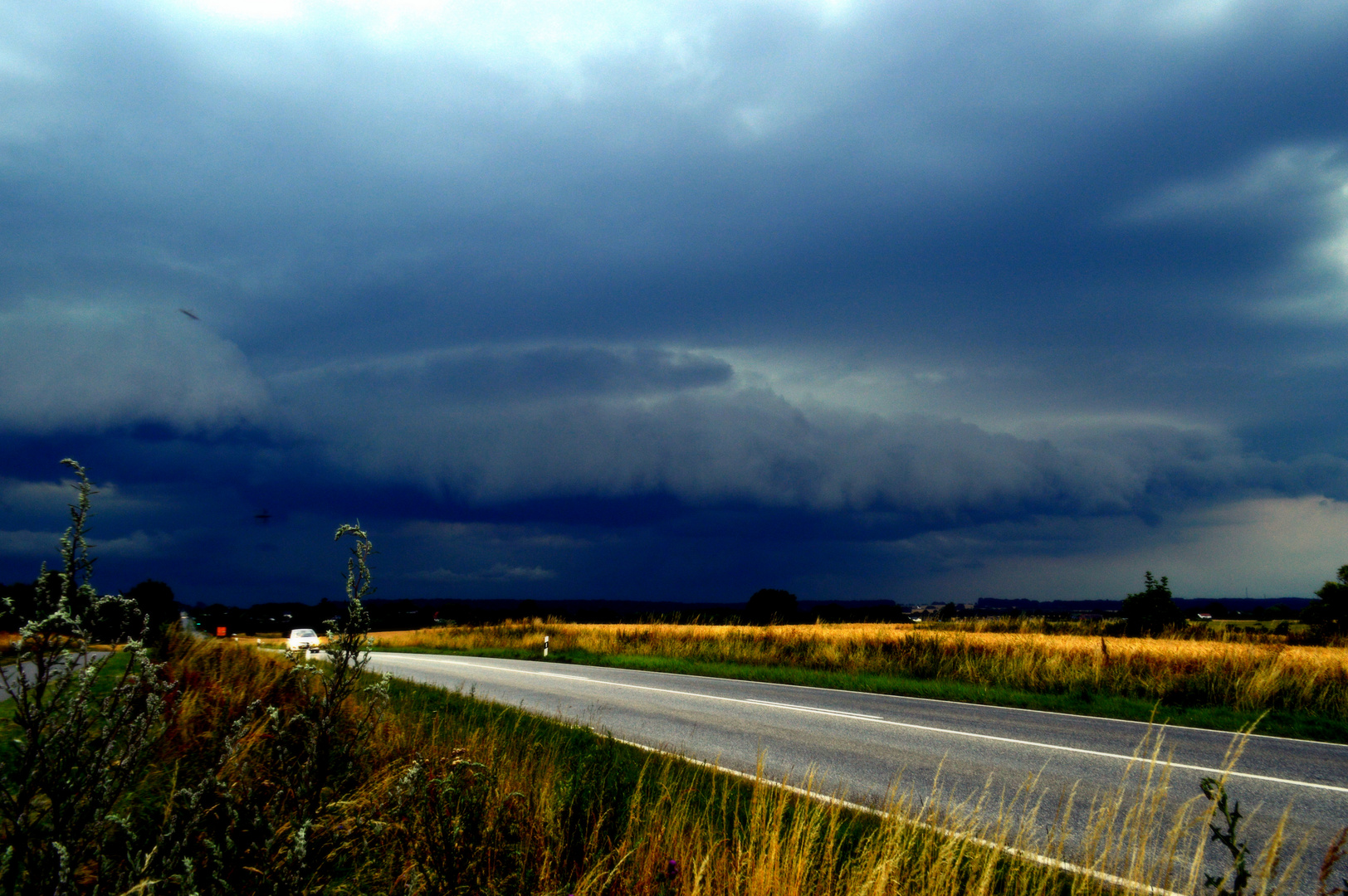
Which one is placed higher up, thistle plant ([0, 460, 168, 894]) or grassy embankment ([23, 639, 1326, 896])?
thistle plant ([0, 460, 168, 894])

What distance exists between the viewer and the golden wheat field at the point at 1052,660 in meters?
15.2

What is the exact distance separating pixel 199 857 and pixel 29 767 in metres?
1.48

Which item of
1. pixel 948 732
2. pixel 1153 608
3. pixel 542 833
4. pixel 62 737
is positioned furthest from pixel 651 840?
pixel 1153 608

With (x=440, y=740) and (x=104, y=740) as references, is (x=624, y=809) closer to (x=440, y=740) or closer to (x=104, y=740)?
(x=440, y=740)

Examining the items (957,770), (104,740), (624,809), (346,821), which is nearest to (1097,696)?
(957,770)

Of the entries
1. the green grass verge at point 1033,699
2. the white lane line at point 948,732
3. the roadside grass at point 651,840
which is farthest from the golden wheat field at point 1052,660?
the roadside grass at point 651,840

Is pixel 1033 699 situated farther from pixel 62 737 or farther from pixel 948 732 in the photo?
pixel 62 737

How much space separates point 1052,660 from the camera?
18.1 meters

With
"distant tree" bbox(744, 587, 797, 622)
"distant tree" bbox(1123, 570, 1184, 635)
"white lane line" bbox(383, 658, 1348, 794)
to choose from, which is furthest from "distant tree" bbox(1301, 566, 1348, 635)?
"white lane line" bbox(383, 658, 1348, 794)

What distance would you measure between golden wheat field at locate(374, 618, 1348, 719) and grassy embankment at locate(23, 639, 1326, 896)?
10.8m

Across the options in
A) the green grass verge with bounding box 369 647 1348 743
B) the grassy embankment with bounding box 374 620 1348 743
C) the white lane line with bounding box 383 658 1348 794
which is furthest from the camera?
the grassy embankment with bounding box 374 620 1348 743

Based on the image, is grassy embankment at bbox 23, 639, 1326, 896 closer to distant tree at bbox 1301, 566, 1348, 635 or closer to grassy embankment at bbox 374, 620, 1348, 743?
grassy embankment at bbox 374, 620, 1348, 743

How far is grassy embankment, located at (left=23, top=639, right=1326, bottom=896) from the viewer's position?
3.37 metres

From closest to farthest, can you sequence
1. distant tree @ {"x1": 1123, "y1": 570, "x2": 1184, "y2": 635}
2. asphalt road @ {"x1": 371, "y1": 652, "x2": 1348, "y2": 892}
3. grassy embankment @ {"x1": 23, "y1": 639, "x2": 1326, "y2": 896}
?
1. grassy embankment @ {"x1": 23, "y1": 639, "x2": 1326, "y2": 896}
2. asphalt road @ {"x1": 371, "y1": 652, "x2": 1348, "y2": 892}
3. distant tree @ {"x1": 1123, "y1": 570, "x2": 1184, "y2": 635}
